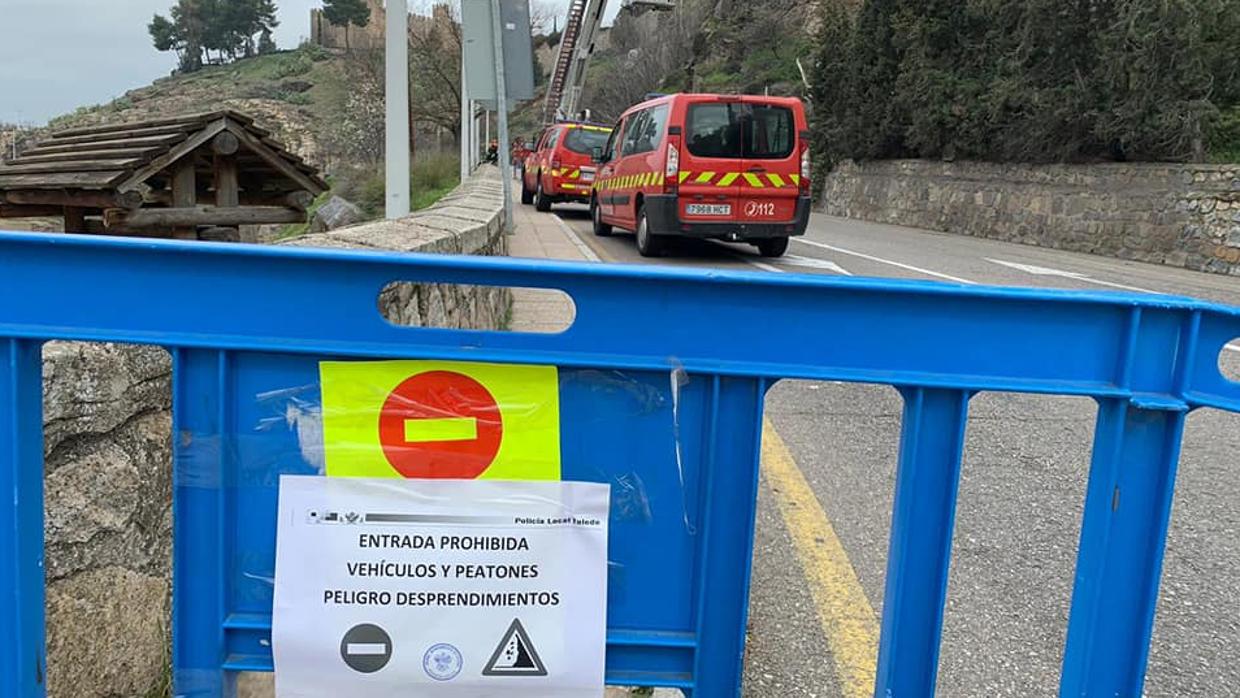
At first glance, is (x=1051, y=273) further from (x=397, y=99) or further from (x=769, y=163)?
(x=397, y=99)

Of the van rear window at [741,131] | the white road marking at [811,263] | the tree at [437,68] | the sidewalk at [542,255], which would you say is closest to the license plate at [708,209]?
the van rear window at [741,131]

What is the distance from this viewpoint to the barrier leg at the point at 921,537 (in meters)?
1.65

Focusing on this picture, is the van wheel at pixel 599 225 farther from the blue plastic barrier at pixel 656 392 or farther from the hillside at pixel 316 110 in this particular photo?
the blue plastic barrier at pixel 656 392

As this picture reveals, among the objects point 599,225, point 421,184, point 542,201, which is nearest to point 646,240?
point 599,225

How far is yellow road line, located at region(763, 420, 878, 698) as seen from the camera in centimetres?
280

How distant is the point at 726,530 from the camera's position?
167 centimetres

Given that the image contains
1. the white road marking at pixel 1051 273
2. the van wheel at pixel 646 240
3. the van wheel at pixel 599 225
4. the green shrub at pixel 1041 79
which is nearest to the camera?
the white road marking at pixel 1051 273

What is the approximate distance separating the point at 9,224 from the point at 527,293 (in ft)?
16.9

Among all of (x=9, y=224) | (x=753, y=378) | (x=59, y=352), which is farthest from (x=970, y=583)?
(x=9, y=224)

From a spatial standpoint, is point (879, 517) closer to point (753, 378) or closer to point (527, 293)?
point (753, 378)

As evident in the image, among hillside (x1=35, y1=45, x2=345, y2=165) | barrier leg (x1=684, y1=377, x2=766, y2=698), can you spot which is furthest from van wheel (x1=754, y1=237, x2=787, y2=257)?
hillside (x1=35, y1=45, x2=345, y2=165)

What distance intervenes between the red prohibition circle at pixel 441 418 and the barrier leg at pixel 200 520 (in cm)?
28

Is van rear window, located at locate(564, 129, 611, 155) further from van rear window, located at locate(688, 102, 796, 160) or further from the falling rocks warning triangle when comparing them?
the falling rocks warning triangle

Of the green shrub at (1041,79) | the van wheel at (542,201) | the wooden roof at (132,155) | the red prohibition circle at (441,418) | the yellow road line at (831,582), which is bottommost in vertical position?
the yellow road line at (831,582)
